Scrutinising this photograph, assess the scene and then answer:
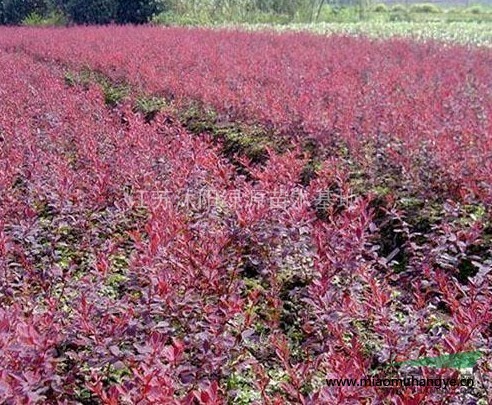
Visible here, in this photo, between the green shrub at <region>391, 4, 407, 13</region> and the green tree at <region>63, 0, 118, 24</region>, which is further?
the green shrub at <region>391, 4, 407, 13</region>

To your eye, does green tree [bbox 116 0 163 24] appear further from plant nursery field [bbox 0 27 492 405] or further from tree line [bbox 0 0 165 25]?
plant nursery field [bbox 0 27 492 405]

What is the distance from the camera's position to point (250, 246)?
3.04m

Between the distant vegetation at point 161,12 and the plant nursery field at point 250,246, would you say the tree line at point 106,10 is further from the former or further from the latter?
the plant nursery field at point 250,246

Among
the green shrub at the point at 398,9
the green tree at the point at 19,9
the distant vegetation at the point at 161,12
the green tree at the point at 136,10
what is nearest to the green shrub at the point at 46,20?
the distant vegetation at the point at 161,12

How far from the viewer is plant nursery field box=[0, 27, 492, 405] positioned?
6.72ft

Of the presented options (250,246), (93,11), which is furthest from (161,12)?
(250,246)

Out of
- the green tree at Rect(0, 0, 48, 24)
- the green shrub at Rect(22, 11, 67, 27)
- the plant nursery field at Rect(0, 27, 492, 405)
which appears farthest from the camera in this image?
the green tree at Rect(0, 0, 48, 24)

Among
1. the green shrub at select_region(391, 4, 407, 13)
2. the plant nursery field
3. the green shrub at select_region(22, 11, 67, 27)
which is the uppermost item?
the plant nursery field

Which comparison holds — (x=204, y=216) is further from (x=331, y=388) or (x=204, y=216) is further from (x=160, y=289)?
(x=331, y=388)

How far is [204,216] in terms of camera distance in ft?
10.8

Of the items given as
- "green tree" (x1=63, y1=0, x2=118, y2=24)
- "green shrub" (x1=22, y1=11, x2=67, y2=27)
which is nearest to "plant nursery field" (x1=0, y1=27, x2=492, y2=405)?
"green tree" (x1=63, y1=0, x2=118, y2=24)

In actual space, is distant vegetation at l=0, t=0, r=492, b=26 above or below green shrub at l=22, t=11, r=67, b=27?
above

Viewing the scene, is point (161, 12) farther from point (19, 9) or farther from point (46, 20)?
point (19, 9)

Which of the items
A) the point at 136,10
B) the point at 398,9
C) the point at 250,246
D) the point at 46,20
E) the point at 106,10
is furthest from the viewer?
the point at 398,9
